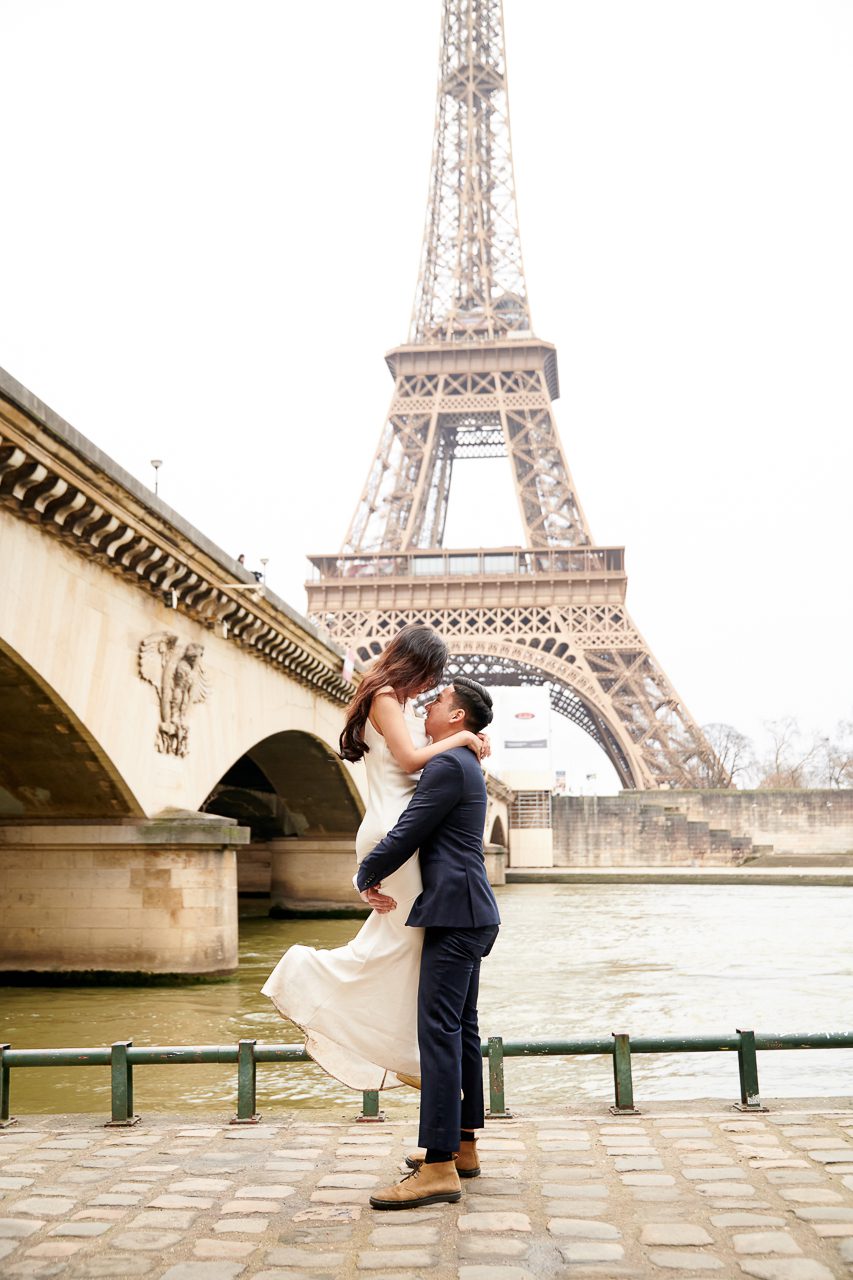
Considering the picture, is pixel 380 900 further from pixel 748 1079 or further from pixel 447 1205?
pixel 748 1079

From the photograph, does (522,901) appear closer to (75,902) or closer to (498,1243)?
(75,902)

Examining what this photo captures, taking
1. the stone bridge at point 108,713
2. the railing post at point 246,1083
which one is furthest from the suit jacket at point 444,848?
the stone bridge at point 108,713

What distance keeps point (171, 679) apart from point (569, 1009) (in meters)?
6.07

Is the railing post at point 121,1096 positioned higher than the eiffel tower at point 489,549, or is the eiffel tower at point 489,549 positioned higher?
the eiffel tower at point 489,549

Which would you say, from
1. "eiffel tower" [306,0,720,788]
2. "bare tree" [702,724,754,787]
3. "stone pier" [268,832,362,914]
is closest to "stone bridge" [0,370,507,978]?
"stone pier" [268,832,362,914]

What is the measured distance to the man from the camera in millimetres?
4121

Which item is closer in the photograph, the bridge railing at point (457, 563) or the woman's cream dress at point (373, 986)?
the woman's cream dress at point (373, 986)

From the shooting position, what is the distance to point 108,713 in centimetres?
→ 1348

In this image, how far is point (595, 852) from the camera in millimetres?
52281

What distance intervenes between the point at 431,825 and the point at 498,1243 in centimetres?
131

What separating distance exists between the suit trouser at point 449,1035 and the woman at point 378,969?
12 cm

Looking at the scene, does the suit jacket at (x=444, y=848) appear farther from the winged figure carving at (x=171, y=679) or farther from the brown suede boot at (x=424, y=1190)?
the winged figure carving at (x=171, y=679)

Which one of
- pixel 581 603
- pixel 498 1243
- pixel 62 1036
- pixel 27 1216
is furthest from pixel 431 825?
pixel 581 603

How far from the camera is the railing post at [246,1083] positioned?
5281 millimetres
